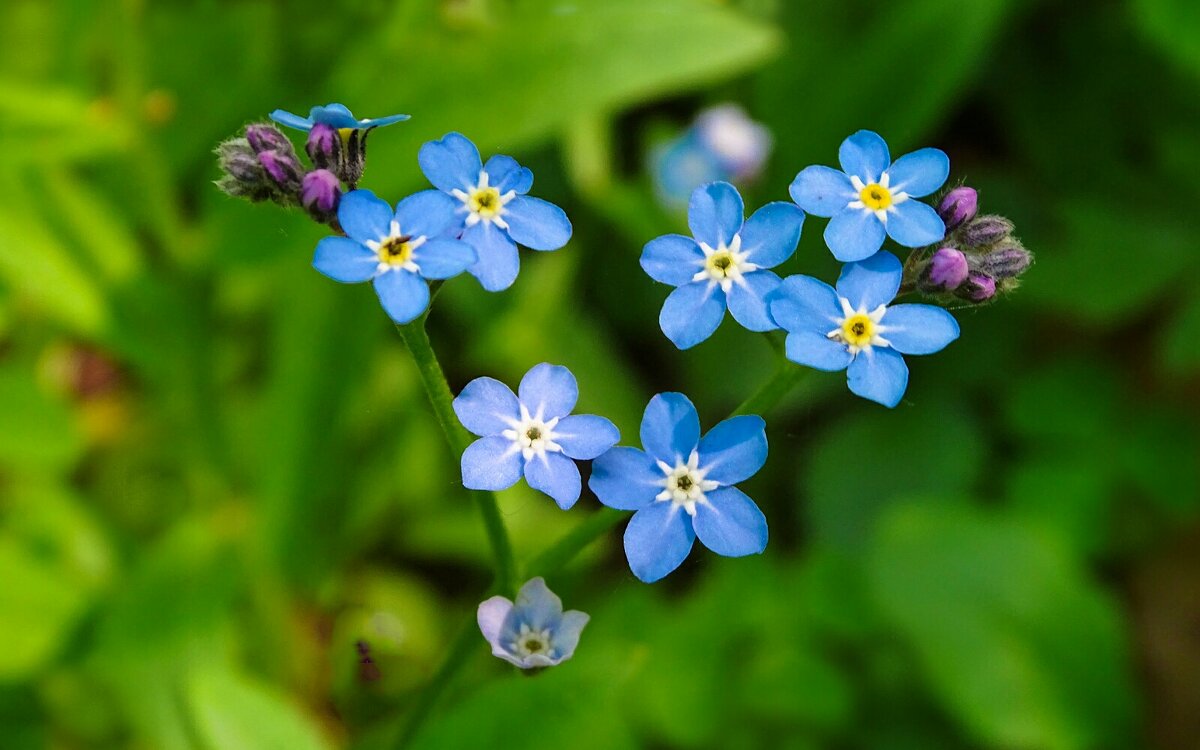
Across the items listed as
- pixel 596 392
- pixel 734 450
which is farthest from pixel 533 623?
pixel 596 392

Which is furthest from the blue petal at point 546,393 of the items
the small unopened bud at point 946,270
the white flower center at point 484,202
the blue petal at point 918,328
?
the small unopened bud at point 946,270

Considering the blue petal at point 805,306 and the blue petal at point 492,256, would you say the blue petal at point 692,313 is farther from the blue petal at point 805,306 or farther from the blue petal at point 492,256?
the blue petal at point 492,256

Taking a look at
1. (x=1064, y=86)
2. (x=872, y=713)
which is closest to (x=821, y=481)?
(x=872, y=713)

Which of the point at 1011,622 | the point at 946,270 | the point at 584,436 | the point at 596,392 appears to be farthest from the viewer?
the point at 596,392

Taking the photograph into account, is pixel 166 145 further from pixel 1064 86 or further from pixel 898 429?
pixel 1064 86

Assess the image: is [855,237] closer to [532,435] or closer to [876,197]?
[876,197]

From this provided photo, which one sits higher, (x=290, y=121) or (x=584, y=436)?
(x=290, y=121)

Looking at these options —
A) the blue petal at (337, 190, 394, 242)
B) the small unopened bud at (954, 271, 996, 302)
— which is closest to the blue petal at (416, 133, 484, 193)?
the blue petal at (337, 190, 394, 242)
